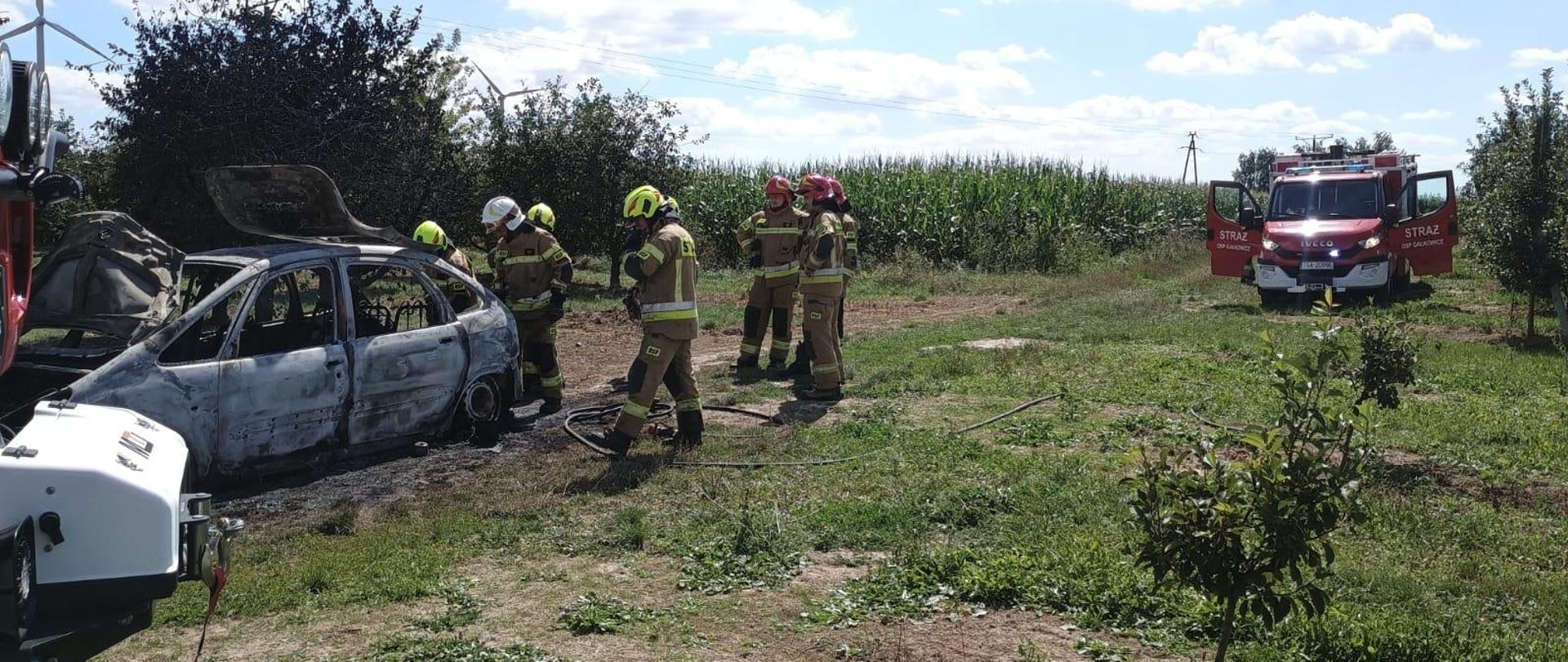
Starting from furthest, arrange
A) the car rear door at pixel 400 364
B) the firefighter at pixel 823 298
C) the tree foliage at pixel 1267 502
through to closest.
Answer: the firefighter at pixel 823 298, the car rear door at pixel 400 364, the tree foliage at pixel 1267 502

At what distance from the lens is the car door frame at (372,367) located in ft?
25.7

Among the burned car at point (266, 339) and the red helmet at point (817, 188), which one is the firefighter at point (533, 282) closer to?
the burned car at point (266, 339)

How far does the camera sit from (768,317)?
→ 40.6 feet

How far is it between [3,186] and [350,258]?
15.2ft

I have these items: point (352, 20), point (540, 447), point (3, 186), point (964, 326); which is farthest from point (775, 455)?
point (352, 20)

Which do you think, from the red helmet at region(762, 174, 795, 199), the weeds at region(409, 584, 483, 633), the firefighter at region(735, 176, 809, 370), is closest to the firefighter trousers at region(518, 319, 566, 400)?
the firefighter at region(735, 176, 809, 370)

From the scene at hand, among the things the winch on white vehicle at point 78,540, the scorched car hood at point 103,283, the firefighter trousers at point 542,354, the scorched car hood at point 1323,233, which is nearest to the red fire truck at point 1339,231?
the scorched car hood at point 1323,233

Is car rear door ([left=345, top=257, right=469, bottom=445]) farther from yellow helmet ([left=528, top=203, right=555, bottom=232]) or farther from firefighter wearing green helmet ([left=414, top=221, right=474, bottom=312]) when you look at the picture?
yellow helmet ([left=528, top=203, right=555, bottom=232])

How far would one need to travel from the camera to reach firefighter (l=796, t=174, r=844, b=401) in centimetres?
1056

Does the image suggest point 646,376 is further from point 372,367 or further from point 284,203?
point 284,203

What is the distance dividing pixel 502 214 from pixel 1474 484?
7172 mm

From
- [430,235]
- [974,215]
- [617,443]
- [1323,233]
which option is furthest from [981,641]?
[974,215]

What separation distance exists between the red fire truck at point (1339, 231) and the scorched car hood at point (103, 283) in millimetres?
15375

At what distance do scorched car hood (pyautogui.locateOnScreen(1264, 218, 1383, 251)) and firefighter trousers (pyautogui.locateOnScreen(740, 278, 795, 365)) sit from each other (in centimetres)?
881
